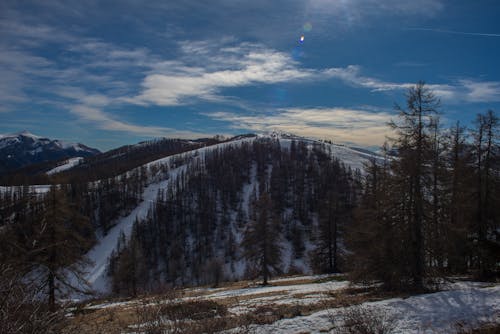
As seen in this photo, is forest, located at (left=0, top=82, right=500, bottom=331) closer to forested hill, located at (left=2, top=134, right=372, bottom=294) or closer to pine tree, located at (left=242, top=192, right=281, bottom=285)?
pine tree, located at (left=242, top=192, right=281, bottom=285)

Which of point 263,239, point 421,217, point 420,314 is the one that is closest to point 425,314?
point 420,314

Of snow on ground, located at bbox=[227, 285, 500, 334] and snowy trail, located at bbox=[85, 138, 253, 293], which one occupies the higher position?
snow on ground, located at bbox=[227, 285, 500, 334]

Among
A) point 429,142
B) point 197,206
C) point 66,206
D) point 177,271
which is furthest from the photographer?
point 197,206

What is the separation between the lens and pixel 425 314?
10.8 m

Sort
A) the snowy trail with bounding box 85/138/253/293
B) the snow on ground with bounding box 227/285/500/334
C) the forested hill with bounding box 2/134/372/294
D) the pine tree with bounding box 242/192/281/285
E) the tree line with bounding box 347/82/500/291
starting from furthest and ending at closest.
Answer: the forested hill with bounding box 2/134/372/294, the snowy trail with bounding box 85/138/253/293, the pine tree with bounding box 242/192/281/285, the tree line with bounding box 347/82/500/291, the snow on ground with bounding box 227/285/500/334

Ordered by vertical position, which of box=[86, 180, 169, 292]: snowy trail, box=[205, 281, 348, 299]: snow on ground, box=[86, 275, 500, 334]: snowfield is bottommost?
box=[86, 180, 169, 292]: snowy trail

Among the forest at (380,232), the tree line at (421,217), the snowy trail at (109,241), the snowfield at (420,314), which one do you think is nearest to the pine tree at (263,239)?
the forest at (380,232)

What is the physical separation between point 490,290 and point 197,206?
12737 cm

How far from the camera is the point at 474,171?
768 inches

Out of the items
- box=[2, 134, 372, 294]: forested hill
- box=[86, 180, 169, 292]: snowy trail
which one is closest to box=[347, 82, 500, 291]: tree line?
box=[2, 134, 372, 294]: forested hill

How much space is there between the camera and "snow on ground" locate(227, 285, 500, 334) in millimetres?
9781

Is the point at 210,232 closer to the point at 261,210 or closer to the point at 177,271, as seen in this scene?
the point at 177,271

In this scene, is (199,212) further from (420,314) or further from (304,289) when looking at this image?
(420,314)

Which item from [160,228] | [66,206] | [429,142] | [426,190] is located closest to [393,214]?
[426,190]
